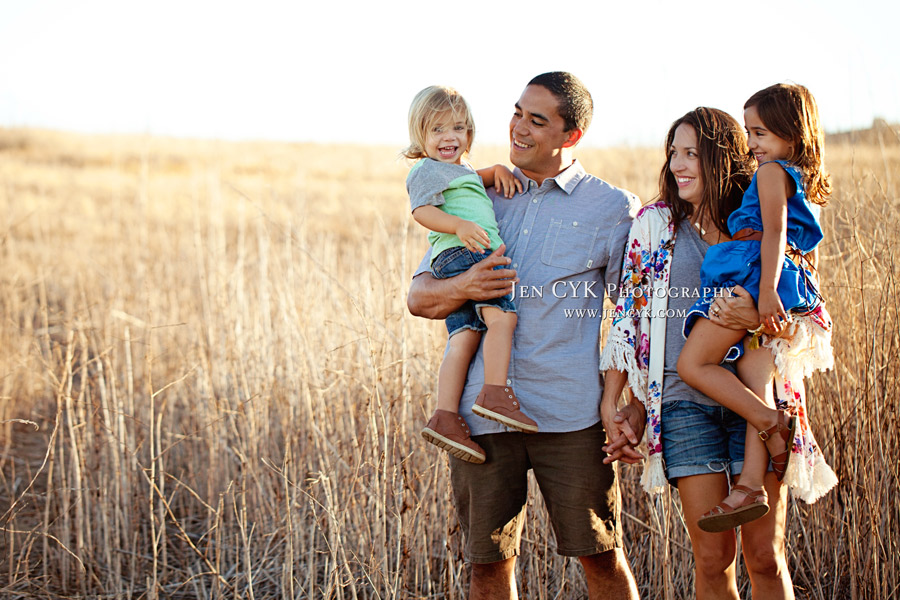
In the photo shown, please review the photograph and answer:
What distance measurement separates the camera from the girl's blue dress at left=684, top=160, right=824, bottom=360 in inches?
75.0

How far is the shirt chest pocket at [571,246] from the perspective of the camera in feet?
7.21

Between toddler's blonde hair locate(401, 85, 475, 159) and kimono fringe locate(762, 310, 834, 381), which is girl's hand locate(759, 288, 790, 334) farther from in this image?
toddler's blonde hair locate(401, 85, 475, 159)

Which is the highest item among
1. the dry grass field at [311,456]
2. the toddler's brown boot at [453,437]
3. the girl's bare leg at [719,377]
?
the girl's bare leg at [719,377]

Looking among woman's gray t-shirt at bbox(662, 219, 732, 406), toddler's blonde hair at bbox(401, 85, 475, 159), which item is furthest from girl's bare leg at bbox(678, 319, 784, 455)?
toddler's blonde hair at bbox(401, 85, 475, 159)

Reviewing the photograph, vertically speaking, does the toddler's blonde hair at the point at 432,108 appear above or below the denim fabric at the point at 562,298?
above

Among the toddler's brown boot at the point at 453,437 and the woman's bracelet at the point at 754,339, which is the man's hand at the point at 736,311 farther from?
the toddler's brown boot at the point at 453,437

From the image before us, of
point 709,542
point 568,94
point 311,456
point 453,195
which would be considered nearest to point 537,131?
point 568,94

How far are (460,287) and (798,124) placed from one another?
102 centimetres

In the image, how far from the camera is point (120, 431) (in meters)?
3.62

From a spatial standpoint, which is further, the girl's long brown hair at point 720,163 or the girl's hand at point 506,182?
the girl's hand at point 506,182

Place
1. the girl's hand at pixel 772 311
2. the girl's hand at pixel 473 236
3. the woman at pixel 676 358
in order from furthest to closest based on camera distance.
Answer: the girl's hand at pixel 473 236 → the woman at pixel 676 358 → the girl's hand at pixel 772 311

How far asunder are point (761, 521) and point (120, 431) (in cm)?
297

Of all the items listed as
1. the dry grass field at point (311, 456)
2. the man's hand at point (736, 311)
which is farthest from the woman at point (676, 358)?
the dry grass field at point (311, 456)

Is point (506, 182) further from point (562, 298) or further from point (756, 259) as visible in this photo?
point (756, 259)
